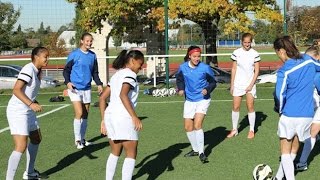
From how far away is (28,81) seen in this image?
6324mm

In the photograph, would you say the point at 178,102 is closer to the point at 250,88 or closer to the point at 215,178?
the point at 250,88

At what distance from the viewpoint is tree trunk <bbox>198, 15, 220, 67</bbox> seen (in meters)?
22.5

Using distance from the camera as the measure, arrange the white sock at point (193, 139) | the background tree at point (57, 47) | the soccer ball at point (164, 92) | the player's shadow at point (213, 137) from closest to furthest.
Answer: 1. the white sock at point (193, 139)
2. the player's shadow at point (213, 137)
3. the soccer ball at point (164, 92)
4. the background tree at point (57, 47)

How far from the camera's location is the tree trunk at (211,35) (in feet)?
73.7

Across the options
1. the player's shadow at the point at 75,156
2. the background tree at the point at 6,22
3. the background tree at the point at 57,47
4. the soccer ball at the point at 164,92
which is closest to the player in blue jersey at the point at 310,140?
the player's shadow at the point at 75,156

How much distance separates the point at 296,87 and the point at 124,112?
1962 millimetres

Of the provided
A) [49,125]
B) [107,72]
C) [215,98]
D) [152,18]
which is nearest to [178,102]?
[215,98]

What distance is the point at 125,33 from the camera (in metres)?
26.1

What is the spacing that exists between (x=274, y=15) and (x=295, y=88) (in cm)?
1840

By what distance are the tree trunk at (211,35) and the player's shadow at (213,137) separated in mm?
10829

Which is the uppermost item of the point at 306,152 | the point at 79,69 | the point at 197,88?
the point at 79,69

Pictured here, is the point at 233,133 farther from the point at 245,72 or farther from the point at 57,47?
the point at 57,47

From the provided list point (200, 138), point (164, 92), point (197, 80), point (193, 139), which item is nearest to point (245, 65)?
point (197, 80)

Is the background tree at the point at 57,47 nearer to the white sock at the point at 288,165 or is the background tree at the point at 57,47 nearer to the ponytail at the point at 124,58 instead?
the ponytail at the point at 124,58
